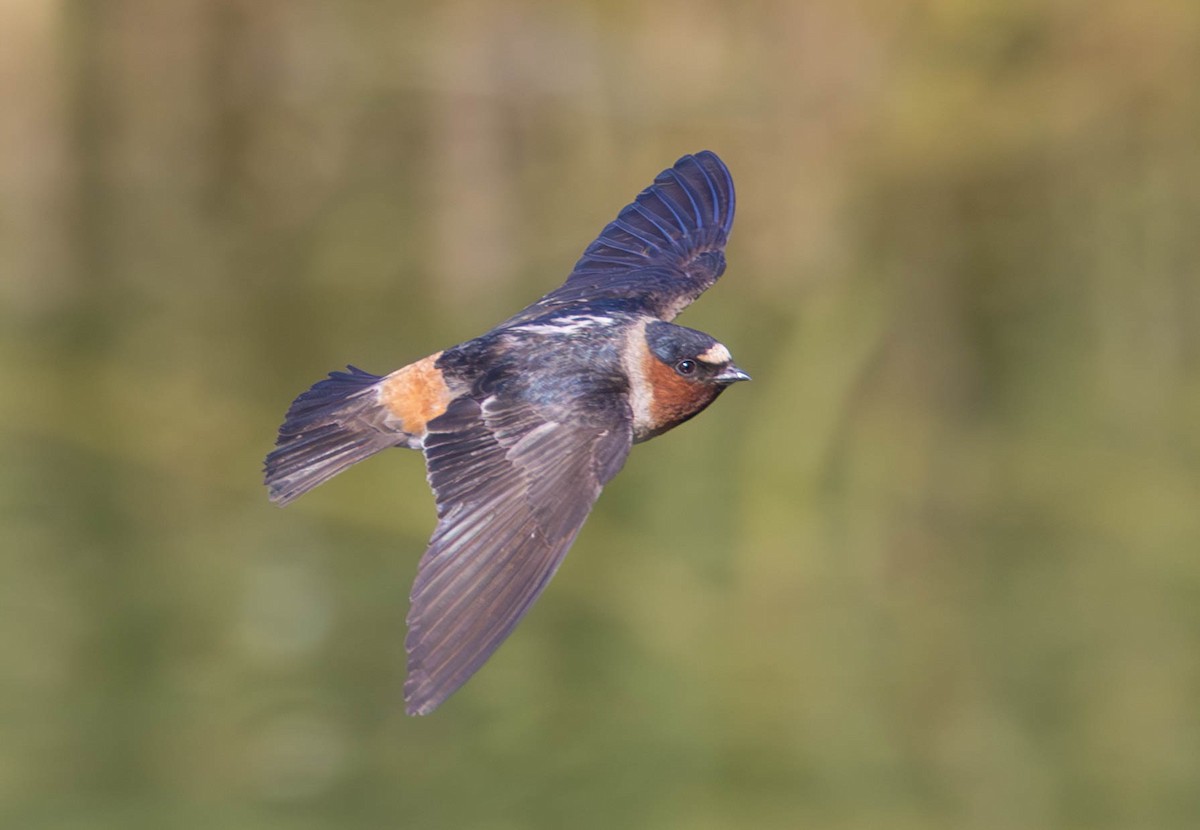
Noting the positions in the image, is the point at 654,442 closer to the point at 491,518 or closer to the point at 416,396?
the point at 416,396

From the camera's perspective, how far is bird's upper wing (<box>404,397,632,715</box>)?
12.1ft

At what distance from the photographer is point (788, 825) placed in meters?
9.74

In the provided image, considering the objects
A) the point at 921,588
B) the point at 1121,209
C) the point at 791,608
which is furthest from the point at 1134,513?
the point at 1121,209

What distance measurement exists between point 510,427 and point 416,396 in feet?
1.39

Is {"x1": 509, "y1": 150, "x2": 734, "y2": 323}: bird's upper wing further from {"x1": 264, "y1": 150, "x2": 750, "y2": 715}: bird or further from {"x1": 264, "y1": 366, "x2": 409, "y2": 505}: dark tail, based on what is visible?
{"x1": 264, "y1": 366, "x2": 409, "y2": 505}: dark tail

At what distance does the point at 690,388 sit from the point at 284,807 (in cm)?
608

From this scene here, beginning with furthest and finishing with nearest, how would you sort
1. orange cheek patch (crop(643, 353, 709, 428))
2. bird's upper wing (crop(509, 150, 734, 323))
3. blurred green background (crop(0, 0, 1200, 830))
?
1. blurred green background (crop(0, 0, 1200, 830))
2. bird's upper wing (crop(509, 150, 734, 323))
3. orange cheek patch (crop(643, 353, 709, 428))

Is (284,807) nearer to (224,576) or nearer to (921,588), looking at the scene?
(224,576)

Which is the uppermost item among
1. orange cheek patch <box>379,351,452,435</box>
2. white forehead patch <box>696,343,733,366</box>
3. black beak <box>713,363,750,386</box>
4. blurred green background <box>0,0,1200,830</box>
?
white forehead patch <box>696,343,733,366</box>

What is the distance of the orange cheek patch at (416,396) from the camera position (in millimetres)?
4492

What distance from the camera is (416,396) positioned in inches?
178

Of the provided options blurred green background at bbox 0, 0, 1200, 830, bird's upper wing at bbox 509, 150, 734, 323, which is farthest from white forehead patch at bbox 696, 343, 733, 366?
blurred green background at bbox 0, 0, 1200, 830

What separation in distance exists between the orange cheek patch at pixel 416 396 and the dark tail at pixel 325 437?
0.02 m

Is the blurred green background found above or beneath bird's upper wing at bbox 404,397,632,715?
beneath
